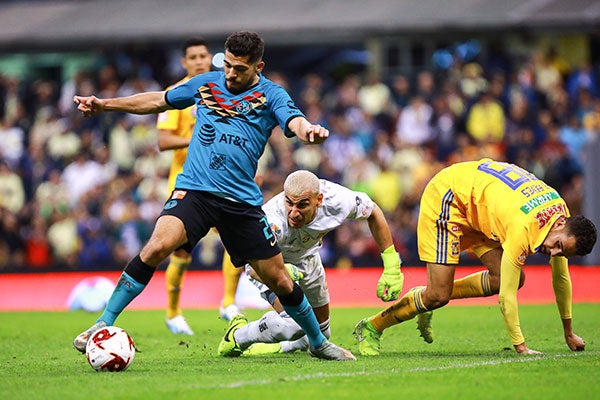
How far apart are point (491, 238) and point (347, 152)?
11.8 metres

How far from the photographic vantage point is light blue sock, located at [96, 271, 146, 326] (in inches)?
324

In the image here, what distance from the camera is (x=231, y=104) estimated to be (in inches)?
332

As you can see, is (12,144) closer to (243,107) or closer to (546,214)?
(243,107)

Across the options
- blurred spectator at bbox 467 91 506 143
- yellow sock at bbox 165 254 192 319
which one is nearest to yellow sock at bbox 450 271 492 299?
yellow sock at bbox 165 254 192 319

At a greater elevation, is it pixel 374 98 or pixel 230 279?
pixel 374 98

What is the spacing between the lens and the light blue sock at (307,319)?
860 cm

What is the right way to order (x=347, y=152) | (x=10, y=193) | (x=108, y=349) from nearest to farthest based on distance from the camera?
(x=108, y=349) < (x=347, y=152) < (x=10, y=193)

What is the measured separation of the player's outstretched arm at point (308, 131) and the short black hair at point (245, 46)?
75 centimetres

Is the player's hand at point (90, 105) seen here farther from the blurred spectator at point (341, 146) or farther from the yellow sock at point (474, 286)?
the blurred spectator at point (341, 146)

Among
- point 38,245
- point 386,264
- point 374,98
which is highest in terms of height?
point 374,98

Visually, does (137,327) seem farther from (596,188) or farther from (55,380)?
(596,188)

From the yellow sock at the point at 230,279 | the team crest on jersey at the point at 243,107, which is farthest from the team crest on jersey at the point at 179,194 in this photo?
the yellow sock at the point at 230,279

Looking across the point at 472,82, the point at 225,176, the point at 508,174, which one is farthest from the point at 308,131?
the point at 472,82

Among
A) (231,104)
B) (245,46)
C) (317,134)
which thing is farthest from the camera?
(231,104)
